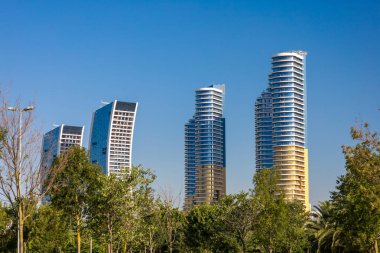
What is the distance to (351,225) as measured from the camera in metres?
45.2

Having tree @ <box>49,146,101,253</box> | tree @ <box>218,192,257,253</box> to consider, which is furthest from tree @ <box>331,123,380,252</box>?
tree @ <box>49,146,101,253</box>

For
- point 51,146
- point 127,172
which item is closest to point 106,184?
point 127,172

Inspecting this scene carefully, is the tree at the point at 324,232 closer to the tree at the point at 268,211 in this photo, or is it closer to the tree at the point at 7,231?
the tree at the point at 268,211

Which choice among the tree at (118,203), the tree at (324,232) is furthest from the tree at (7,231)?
the tree at (324,232)

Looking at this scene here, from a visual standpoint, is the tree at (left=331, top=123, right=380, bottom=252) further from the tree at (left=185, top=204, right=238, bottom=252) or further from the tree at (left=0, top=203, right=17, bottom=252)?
the tree at (left=0, top=203, right=17, bottom=252)

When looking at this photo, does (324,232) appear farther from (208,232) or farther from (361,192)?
(361,192)

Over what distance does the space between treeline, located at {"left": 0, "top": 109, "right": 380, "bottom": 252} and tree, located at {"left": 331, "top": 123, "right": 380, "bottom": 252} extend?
0.16ft

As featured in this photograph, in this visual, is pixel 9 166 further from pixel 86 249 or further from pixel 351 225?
pixel 86 249

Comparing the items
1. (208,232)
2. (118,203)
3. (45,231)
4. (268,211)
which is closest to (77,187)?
(118,203)

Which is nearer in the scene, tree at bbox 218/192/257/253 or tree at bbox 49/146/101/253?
tree at bbox 49/146/101/253

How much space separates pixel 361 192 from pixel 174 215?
4354 cm

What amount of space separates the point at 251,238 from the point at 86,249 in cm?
2242

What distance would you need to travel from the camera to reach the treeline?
1352 inches

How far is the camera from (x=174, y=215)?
251 ft
